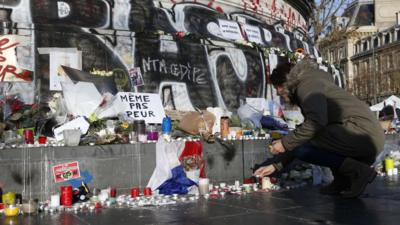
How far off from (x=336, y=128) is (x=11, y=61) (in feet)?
16.2

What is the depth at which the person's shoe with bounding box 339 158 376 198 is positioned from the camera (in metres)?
5.52

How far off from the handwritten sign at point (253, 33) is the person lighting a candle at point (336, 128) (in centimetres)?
607

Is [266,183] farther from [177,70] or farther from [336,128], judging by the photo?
[177,70]

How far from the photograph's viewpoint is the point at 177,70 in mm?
9328

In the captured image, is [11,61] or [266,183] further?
[11,61]

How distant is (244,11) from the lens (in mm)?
12812

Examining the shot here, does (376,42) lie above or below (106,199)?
above

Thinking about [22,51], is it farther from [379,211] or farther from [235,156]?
[379,211]

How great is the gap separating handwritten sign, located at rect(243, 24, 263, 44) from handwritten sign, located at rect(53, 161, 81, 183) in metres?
6.34

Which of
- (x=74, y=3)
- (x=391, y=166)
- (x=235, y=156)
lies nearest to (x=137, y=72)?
(x=74, y=3)

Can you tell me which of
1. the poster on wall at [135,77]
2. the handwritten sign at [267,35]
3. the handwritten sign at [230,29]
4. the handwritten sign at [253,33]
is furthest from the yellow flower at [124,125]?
the handwritten sign at [267,35]

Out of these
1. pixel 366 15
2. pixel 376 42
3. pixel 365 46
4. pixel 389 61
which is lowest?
pixel 389 61

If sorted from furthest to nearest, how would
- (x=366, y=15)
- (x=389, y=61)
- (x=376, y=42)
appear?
(x=366, y=15), (x=376, y=42), (x=389, y=61)

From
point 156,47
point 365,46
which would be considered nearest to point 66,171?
point 156,47
